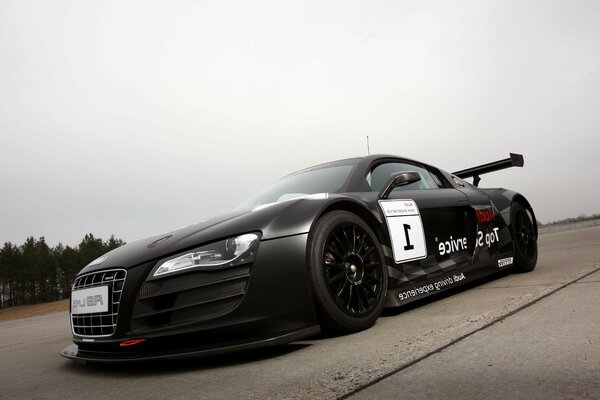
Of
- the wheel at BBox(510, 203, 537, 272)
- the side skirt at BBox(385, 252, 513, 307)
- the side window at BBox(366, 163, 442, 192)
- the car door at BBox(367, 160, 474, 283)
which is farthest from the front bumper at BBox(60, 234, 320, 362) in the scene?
the wheel at BBox(510, 203, 537, 272)

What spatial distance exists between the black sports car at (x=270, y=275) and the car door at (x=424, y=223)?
0.05ft

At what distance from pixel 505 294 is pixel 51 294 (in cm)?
10162

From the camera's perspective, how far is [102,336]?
2.63 metres

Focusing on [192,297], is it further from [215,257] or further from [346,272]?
[346,272]

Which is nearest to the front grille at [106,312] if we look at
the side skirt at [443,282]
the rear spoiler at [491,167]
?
the side skirt at [443,282]

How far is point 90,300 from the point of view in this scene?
9.04ft

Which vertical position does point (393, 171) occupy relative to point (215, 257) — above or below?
above

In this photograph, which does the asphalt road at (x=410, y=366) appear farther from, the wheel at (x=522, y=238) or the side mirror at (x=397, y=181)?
the wheel at (x=522, y=238)

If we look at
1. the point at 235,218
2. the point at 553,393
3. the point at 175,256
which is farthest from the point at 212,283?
the point at 553,393

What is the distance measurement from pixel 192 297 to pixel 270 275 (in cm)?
42

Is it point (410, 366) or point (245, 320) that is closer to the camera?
point (410, 366)

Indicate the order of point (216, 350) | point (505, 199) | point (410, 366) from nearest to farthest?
point (410, 366) < point (216, 350) < point (505, 199)

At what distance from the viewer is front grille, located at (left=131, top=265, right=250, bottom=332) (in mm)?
2395

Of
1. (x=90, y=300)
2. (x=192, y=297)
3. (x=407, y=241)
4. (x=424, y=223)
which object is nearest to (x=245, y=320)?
(x=192, y=297)
